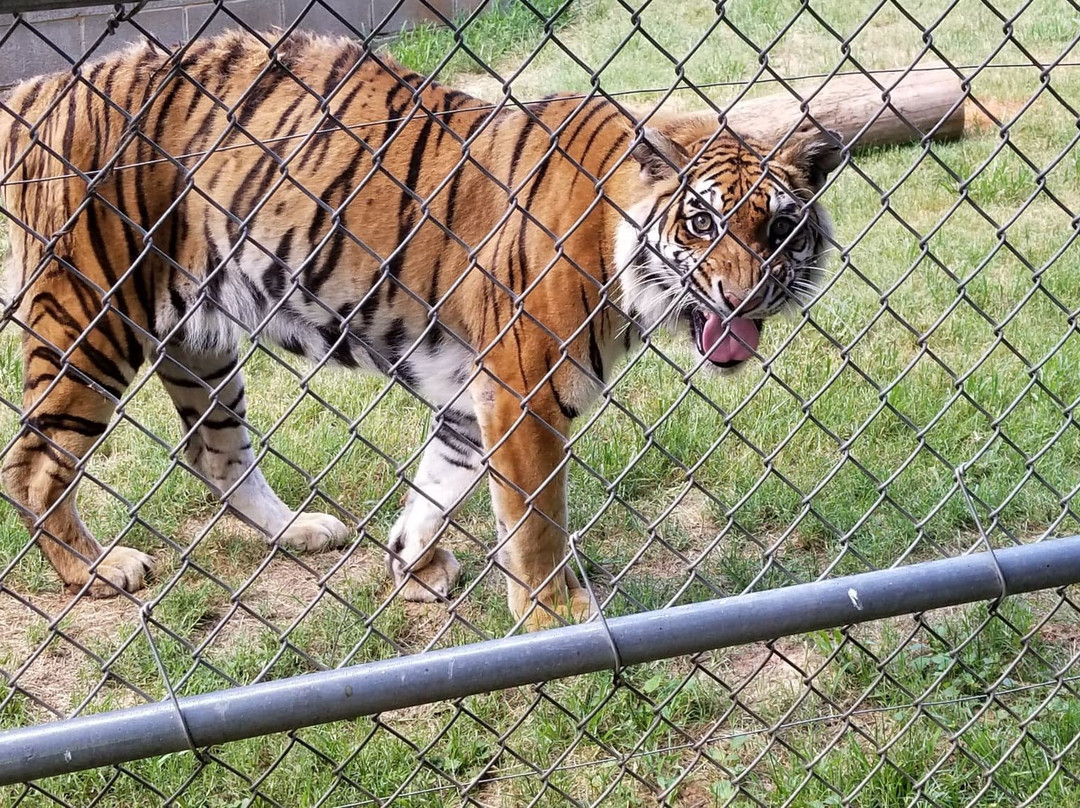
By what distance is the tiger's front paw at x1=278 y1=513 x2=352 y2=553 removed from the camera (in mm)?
3570

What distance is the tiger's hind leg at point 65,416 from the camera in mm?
3033

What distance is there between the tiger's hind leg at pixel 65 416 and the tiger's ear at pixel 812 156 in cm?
178

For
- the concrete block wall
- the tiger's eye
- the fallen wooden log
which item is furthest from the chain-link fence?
the concrete block wall

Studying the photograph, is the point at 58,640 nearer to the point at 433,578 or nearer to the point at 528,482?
the point at 433,578

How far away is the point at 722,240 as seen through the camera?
2773 millimetres

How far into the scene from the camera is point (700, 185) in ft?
9.71

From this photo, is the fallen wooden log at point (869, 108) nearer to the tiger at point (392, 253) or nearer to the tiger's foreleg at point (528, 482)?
the tiger at point (392, 253)

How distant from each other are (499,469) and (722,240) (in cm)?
80

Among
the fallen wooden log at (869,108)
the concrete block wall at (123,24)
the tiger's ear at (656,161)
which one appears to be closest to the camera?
the tiger's ear at (656,161)

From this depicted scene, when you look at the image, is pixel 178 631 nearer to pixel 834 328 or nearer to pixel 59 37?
pixel 834 328

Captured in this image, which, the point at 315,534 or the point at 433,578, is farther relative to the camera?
the point at 315,534

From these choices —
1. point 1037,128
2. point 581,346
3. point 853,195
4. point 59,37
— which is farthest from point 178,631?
point 1037,128

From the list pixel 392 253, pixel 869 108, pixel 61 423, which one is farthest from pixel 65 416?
pixel 869 108

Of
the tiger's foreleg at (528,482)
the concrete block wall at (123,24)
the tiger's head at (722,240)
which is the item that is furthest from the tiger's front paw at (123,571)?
the concrete block wall at (123,24)
